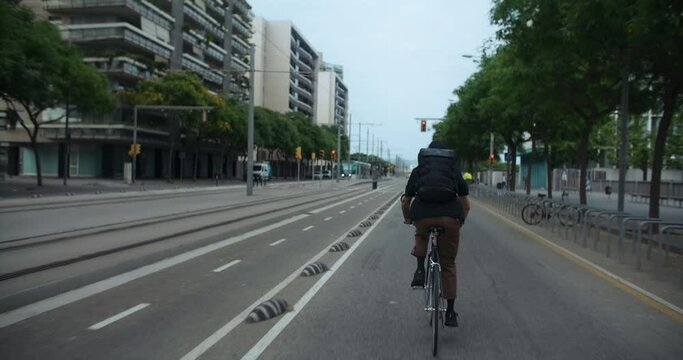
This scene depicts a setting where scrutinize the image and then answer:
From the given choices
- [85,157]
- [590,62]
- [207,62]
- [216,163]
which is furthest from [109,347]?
[216,163]

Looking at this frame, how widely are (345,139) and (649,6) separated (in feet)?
347

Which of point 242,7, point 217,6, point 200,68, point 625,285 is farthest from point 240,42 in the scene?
point 625,285

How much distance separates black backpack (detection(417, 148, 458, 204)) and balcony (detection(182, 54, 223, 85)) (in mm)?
62279

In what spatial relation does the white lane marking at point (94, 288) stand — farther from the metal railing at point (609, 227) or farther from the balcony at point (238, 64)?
the balcony at point (238, 64)

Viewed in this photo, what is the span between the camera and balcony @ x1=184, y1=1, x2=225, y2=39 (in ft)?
218

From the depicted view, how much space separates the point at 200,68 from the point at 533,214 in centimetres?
5424

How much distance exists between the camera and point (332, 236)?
15.1 meters

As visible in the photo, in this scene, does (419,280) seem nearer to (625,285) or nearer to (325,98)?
(625,285)

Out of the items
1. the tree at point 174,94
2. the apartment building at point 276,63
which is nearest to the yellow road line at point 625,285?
the tree at point 174,94

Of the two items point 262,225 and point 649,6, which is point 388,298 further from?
point 262,225

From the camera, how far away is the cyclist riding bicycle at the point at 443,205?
5.68 m

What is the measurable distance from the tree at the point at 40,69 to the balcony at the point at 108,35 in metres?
14.8

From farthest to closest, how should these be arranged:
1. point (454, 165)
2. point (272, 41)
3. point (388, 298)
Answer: point (272, 41) < point (388, 298) < point (454, 165)

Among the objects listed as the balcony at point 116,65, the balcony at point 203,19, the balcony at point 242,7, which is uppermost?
the balcony at point 242,7
